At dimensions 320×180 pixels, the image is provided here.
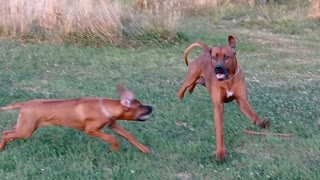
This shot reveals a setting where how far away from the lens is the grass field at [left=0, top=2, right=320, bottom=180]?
18.1 ft

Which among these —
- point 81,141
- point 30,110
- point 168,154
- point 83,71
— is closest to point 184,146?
point 168,154

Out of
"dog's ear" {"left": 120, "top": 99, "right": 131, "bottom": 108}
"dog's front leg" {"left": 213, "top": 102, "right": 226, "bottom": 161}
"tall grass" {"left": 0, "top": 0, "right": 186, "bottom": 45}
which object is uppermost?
"dog's ear" {"left": 120, "top": 99, "right": 131, "bottom": 108}

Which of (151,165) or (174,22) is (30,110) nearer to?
(151,165)

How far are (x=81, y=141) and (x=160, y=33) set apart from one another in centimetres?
696

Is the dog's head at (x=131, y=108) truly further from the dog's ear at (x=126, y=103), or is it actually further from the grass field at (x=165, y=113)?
the grass field at (x=165, y=113)

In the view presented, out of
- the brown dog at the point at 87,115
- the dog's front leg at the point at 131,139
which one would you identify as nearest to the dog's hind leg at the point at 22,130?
the brown dog at the point at 87,115

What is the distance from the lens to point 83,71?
10156 mm

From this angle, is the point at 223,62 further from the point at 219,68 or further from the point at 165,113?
the point at 165,113

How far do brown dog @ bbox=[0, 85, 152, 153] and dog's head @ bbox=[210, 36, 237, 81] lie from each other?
0.82 m

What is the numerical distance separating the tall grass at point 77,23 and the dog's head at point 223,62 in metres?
6.25

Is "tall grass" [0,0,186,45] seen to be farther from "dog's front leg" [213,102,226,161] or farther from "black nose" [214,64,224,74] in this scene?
"dog's front leg" [213,102,226,161]

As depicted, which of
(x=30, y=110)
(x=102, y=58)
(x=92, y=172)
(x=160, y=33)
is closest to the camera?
(x=92, y=172)

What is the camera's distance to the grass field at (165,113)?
5.53m

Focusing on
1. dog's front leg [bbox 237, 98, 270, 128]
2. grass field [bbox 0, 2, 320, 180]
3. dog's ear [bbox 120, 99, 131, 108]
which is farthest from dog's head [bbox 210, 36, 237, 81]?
dog's ear [bbox 120, 99, 131, 108]
